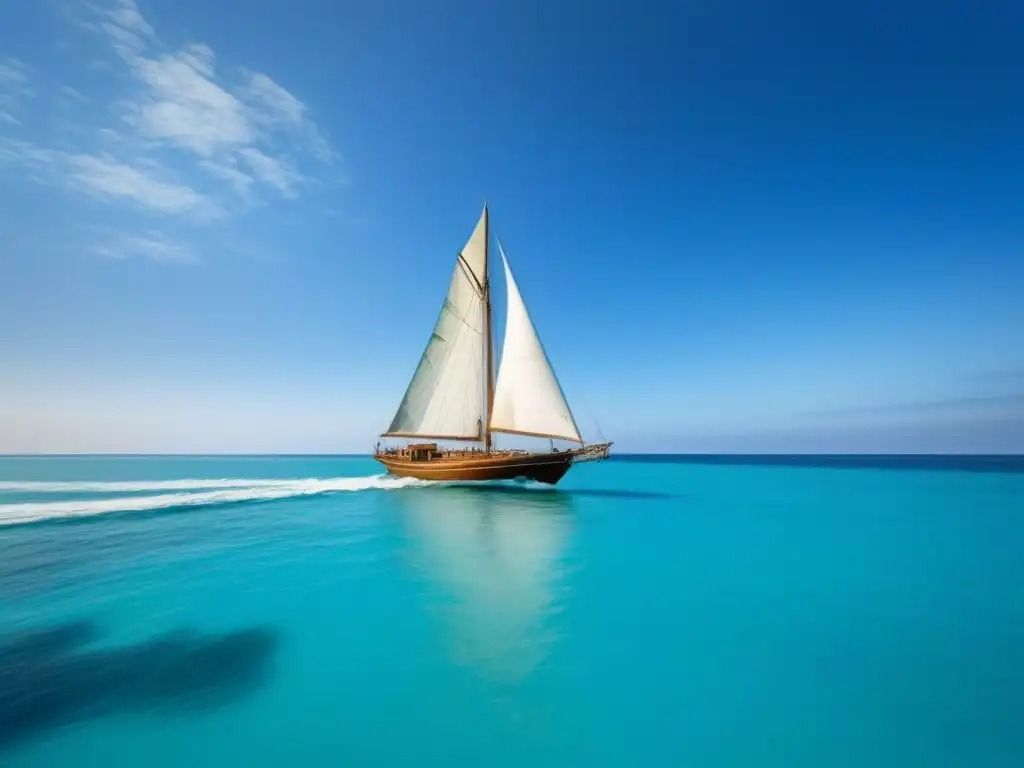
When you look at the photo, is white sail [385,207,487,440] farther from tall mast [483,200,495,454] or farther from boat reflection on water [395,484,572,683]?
boat reflection on water [395,484,572,683]

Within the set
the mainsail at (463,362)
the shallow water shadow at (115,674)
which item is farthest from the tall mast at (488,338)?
the shallow water shadow at (115,674)

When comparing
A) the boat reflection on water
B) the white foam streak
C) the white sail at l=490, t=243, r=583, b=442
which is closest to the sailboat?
the white sail at l=490, t=243, r=583, b=442

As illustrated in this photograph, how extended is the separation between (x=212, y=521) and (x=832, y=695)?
25762 millimetres

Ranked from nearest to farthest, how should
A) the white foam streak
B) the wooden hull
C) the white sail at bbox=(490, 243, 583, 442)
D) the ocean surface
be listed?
1. the ocean surface
2. the white sail at bbox=(490, 243, 583, 442)
3. the wooden hull
4. the white foam streak

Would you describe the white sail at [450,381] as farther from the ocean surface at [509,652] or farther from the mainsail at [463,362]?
the ocean surface at [509,652]

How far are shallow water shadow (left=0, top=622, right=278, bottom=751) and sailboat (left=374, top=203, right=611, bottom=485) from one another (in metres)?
22.5

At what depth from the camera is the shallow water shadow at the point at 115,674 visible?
18.8 ft

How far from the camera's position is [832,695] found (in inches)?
244

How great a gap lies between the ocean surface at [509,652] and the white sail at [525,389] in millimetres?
12638

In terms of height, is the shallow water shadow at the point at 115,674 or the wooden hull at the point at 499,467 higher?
the wooden hull at the point at 499,467

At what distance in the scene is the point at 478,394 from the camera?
3459cm

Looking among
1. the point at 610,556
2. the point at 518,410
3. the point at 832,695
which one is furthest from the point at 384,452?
the point at 832,695

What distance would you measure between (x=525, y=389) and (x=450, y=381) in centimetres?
757

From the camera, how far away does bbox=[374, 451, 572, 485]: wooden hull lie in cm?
2977
